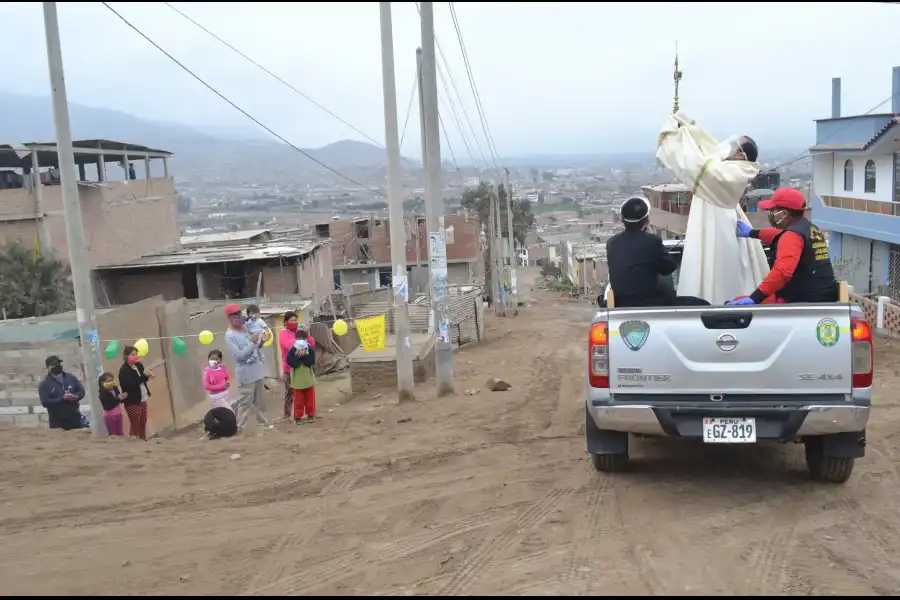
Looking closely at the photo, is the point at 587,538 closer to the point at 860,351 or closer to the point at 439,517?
the point at 439,517

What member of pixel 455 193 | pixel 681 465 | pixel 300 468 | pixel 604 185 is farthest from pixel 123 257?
pixel 455 193

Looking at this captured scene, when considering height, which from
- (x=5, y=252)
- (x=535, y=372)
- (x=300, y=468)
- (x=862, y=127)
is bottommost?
(x=535, y=372)

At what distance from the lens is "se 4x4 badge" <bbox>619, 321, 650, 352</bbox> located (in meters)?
4.95

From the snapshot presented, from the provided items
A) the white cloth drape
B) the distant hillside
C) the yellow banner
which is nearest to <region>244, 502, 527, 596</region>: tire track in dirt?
the white cloth drape

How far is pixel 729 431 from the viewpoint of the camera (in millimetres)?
4906

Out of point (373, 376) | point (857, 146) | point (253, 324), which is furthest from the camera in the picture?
point (857, 146)

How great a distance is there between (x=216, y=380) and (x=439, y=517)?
4996 millimetres

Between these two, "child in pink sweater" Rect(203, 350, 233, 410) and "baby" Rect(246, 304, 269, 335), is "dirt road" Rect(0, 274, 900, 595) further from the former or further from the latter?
"baby" Rect(246, 304, 269, 335)

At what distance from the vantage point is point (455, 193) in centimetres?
8912

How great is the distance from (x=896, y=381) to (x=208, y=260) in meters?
18.0

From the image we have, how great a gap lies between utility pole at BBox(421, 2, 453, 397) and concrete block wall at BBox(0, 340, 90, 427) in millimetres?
5223

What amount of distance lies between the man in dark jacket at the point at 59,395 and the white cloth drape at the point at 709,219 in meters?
7.41

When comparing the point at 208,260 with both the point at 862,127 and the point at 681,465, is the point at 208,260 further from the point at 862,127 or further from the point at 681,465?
the point at 862,127

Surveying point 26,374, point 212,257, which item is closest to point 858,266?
point 212,257
